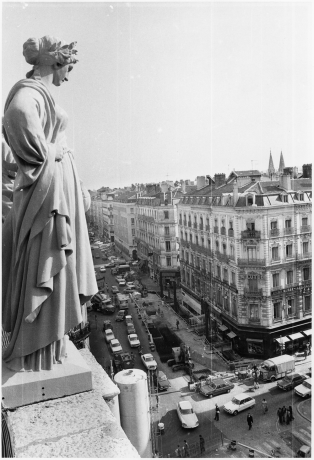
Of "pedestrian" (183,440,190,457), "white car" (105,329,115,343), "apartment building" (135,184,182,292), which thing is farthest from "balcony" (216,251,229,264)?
"pedestrian" (183,440,190,457)

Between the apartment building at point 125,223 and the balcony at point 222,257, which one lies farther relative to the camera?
the balcony at point 222,257

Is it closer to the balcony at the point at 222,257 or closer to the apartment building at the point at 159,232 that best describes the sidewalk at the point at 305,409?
the balcony at the point at 222,257

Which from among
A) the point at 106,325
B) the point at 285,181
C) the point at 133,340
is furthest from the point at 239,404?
the point at 285,181

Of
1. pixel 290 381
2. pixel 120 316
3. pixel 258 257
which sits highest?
pixel 258 257

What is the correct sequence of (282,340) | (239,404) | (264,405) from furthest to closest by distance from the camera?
(282,340), (239,404), (264,405)

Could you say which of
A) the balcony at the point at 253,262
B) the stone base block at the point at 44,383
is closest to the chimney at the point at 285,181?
the balcony at the point at 253,262

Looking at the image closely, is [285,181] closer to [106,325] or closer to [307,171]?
[307,171]
